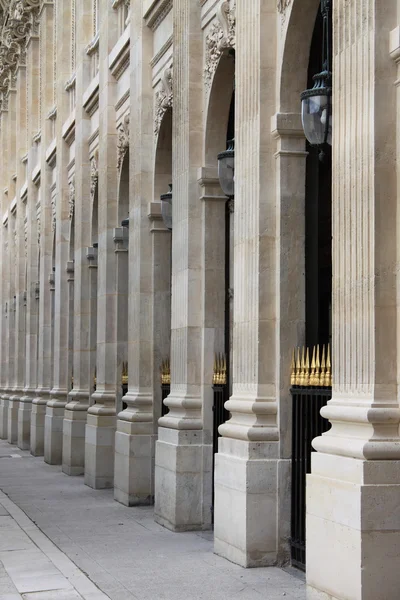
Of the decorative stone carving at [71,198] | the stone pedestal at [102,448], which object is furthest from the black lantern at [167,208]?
the decorative stone carving at [71,198]

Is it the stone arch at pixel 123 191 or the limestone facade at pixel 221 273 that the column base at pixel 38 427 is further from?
the stone arch at pixel 123 191

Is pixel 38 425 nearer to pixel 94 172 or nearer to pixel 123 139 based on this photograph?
pixel 94 172

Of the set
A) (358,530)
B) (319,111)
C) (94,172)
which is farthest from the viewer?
(94,172)

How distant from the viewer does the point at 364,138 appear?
30.9 feet

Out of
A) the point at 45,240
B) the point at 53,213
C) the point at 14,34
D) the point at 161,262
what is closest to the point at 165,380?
the point at 161,262

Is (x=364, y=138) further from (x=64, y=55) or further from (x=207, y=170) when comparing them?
(x=64, y=55)

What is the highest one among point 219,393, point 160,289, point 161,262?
Result: point 161,262

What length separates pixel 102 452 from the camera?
68.9ft

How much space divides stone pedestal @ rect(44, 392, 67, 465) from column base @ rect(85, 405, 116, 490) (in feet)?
21.3

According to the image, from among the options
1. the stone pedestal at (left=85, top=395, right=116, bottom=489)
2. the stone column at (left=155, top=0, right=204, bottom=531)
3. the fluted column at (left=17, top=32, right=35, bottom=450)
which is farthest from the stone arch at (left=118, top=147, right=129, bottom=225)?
the fluted column at (left=17, top=32, right=35, bottom=450)

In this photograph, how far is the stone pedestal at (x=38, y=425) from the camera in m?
30.8

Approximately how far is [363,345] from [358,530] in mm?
1495

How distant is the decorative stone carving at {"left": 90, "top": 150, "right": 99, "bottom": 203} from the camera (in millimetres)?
24203

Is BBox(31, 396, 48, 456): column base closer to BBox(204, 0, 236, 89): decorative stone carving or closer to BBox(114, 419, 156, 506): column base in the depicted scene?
BBox(114, 419, 156, 506): column base
